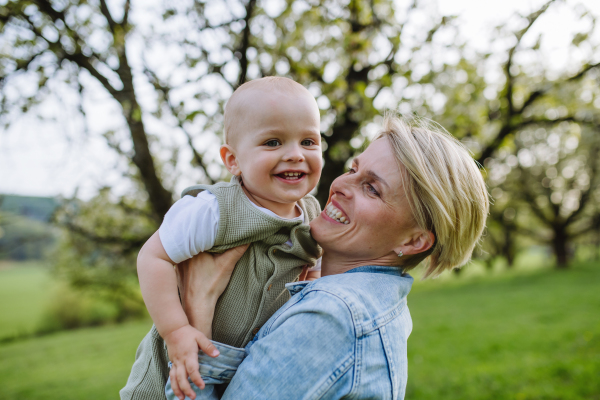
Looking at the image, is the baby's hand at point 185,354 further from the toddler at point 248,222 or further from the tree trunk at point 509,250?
the tree trunk at point 509,250

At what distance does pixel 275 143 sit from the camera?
1.83 m

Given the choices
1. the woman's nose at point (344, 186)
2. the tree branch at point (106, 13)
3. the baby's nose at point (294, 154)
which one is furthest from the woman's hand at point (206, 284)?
the tree branch at point (106, 13)

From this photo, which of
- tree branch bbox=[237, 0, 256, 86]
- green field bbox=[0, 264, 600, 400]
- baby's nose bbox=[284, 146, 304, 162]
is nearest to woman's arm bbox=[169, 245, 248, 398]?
baby's nose bbox=[284, 146, 304, 162]

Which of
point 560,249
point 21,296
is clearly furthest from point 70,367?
point 21,296

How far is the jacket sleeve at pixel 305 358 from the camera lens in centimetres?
145

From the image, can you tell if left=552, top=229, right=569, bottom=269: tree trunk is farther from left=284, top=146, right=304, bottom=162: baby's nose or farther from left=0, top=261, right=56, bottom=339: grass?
left=0, top=261, right=56, bottom=339: grass

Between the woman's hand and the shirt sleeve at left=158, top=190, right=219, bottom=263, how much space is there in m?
0.08

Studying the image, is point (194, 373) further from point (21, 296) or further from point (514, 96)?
point (21, 296)

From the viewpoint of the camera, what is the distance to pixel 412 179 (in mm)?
1892

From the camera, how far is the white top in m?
1.69

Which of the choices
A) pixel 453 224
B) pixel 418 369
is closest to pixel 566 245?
pixel 418 369

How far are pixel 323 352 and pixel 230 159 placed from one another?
990 millimetres

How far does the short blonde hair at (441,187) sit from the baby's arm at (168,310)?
1.12 meters

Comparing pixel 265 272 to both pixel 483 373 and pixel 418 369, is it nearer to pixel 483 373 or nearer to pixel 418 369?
pixel 483 373
